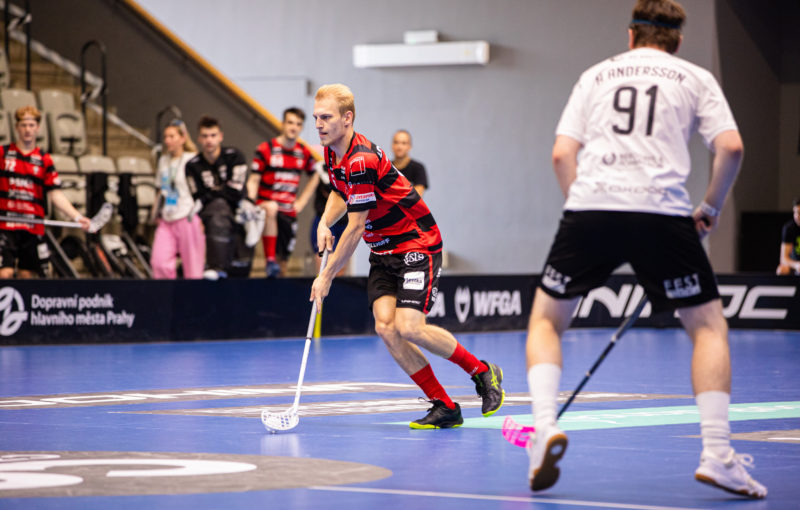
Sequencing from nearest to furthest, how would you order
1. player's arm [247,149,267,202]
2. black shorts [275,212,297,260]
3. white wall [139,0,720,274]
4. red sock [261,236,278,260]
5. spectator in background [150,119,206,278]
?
1. spectator in background [150,119,206,278]
2. player's arm [247,149,267,202]
3. red sock [261,236,278,260]
4. black shorts [275,212,297,260]
5. white wall [139,0,720,274]

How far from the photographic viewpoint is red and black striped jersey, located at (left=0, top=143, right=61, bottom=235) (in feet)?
37.1

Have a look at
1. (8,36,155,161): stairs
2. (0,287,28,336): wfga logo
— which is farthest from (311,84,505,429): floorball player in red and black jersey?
(8,36,155,161): stairs

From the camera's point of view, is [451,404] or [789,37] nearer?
[451,404]

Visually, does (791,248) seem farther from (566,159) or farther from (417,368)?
(566,159)

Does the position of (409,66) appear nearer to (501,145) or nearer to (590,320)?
(501,145)

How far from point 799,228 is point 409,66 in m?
6.96

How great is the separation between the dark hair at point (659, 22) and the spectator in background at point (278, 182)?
821cm

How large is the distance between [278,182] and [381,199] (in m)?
6.68

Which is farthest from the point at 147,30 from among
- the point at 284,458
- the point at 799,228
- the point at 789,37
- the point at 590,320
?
the point at 284,458

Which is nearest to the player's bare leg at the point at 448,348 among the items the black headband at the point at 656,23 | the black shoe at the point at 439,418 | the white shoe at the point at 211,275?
the black shoe at the point at 439,418

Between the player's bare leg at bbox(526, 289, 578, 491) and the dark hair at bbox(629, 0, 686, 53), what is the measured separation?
3.20 feet

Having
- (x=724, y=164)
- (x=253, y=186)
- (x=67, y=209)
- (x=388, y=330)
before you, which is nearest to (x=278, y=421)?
(x=388, y=330)

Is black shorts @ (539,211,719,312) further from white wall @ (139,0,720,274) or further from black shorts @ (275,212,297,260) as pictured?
white wall @ (139,0,720,274)

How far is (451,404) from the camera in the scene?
20.1 feet
